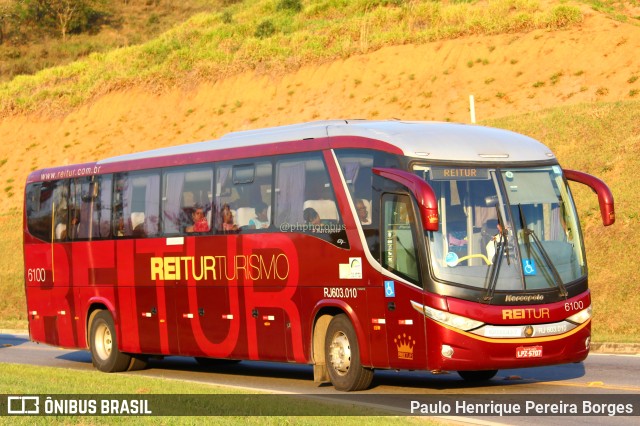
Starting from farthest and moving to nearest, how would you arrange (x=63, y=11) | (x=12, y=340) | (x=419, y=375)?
(x=63, y=11), (x=12, y=340), (x=419, y=375)

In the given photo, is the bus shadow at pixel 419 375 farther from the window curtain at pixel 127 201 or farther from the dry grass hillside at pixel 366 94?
the dry grass hillside at pixel 366 94

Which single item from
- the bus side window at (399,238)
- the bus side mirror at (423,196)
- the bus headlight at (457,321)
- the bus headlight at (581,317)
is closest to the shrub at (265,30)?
the bus side window at (399,238)

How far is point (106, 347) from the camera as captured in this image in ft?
70.9

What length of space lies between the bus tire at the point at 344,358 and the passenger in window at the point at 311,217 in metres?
1.42

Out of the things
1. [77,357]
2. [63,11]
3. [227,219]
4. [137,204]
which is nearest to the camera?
[227,219]

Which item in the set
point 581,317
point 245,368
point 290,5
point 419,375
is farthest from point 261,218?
point 290,5

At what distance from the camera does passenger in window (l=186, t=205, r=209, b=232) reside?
18.9 m

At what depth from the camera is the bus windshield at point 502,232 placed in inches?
573

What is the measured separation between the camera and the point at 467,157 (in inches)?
598

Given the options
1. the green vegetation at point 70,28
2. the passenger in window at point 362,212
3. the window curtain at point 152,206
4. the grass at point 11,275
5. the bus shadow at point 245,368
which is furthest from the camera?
the green vegetation at point 70,28

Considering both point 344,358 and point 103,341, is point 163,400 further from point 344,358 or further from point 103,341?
point 103,341

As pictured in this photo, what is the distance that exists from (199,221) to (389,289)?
4.98 metres

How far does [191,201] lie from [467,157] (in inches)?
229

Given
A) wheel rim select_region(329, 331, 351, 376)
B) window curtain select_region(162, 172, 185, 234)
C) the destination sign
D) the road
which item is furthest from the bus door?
window curtain select_region(162, 172, 185, 234)
